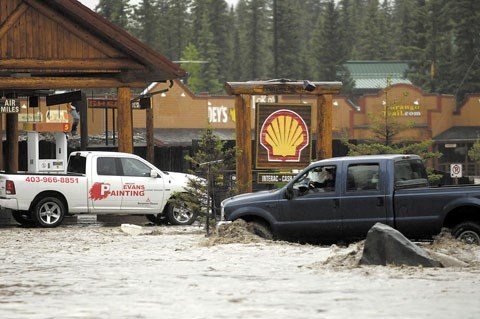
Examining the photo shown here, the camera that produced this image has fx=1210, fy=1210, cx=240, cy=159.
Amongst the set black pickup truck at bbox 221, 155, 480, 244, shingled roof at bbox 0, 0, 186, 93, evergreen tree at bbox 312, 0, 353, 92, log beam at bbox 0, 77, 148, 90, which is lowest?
black pickup truck at bbox 221, 155, 480, 244

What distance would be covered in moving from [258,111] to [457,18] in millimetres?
70848

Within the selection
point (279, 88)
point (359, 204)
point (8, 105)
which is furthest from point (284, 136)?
point (8, 105)

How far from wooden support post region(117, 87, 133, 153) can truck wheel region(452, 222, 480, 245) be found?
1332cm

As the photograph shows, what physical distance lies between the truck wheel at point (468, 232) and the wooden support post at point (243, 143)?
7948 mm

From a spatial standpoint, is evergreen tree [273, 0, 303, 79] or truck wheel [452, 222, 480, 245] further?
evergreen tree [273, 0, 303, 79]

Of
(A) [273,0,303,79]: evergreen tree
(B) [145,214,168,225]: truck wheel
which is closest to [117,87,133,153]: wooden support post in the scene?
(B) [145,214,168,225]: truck wheel

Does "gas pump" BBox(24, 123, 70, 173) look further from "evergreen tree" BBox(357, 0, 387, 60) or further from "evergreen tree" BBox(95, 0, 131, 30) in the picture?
"evergreen tree" BBox(357, 0, 387, 60)

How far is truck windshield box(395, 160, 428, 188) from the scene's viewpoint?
19609mm

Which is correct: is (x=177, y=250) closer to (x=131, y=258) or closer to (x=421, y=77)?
(x=131, y=258)

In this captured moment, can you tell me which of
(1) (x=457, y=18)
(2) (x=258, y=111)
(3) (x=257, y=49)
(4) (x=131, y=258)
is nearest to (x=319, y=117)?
(2) (x=258, y=111)

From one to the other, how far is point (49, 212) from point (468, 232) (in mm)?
11757

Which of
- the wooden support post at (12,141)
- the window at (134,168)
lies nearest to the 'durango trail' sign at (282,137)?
the window at (134,168)

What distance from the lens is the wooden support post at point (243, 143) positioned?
87.1 feet

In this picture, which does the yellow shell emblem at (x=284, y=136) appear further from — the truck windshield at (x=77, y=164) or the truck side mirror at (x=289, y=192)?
the truck side mirror at (x=289, y=192)
